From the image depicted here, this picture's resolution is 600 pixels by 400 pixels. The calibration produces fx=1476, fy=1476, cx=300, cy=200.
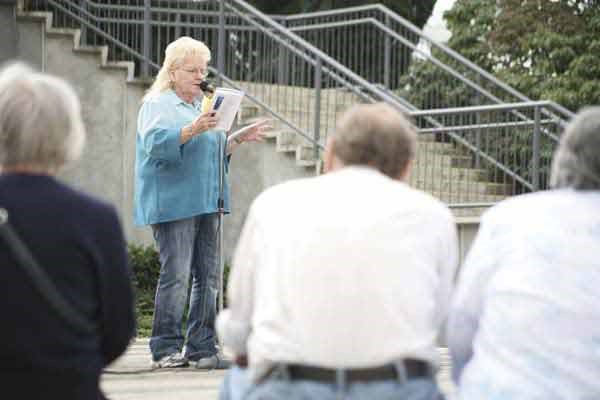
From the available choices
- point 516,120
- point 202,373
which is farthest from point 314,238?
point 516,120

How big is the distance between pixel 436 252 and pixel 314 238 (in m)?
0.36

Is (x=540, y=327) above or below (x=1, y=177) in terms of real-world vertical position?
below

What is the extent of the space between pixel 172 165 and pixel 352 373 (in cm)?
422

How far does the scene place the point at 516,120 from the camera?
43.2ft

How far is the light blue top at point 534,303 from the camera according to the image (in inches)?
156

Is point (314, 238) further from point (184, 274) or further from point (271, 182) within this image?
point (271, 182)

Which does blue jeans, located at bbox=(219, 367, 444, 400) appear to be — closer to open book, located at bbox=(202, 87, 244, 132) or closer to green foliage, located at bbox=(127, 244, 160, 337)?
open book, located at bbox=(202, 87, 244, 132)

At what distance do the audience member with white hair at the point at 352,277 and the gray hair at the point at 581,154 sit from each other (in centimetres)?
38

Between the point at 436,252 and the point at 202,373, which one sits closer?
the point at 436,252

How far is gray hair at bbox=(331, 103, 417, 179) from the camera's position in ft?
13.4

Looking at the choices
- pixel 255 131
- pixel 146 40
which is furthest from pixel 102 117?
pixel 255 131

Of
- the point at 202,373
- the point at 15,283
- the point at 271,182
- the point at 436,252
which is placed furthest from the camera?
the point at 271,182

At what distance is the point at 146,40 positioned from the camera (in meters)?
15.3

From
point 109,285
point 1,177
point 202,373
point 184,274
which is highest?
point 1,177
